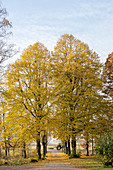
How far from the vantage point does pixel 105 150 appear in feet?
44.4

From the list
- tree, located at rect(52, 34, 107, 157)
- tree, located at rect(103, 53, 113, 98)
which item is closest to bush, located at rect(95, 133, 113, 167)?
tree, located at rect(52, 34, 107, 157)

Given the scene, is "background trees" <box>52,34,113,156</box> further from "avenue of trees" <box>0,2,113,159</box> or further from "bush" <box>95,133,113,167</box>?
"bush" <box>95,133,113,167</box>

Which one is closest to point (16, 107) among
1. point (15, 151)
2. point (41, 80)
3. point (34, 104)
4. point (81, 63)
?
point (34, 104)

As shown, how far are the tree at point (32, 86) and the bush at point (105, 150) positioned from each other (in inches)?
300

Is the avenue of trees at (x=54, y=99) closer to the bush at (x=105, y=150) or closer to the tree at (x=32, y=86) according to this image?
the tree at (x=32, y=86)

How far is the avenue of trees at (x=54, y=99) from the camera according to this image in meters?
20.8

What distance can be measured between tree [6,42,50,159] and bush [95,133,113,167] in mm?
7625

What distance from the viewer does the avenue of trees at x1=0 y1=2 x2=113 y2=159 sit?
20844 mm

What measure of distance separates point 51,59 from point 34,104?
5.92 meters

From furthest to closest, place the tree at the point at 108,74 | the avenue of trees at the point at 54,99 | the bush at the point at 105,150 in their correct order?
the tree at the point at 108,74 → the avenue of trees at the point at 54,99 → the bush at the point at 105,150

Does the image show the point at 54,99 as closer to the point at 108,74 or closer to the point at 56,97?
the point at 56,97

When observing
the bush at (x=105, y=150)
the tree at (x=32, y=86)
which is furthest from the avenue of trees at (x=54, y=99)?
the bush at (x=105, y=150)

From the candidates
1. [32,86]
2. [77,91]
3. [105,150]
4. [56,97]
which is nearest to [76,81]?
[77,91]

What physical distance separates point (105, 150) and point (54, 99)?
9640 mm
